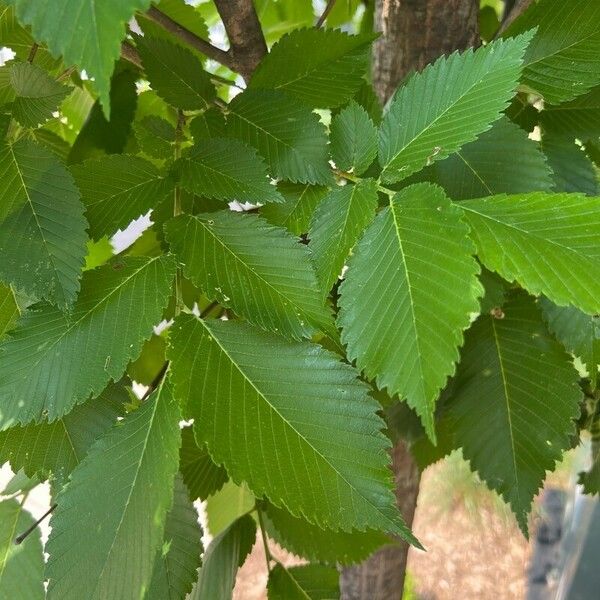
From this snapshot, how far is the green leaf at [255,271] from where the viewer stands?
10.0 inches

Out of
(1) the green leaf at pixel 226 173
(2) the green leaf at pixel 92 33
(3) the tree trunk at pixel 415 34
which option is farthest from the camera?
(3) the tree trunk at pixel 415 34

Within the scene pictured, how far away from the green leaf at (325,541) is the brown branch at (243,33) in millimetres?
253

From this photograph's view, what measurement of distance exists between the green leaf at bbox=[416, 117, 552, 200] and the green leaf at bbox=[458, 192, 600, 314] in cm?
6

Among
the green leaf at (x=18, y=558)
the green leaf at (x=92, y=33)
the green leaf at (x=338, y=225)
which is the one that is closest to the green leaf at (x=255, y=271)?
the green leaf at (x=338, y=225)

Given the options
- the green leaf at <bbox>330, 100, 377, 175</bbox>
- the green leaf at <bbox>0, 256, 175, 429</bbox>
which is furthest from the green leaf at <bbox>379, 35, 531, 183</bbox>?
the green leaf at <bbox>0, 256, 175, 429</bbox>

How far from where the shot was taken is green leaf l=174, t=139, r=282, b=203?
0.28 metres

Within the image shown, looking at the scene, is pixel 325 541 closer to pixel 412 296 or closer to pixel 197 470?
pixel 197 470

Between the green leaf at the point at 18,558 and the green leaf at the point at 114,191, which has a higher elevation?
the green leaf at the point at 114,191

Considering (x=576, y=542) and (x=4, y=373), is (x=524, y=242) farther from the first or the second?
(x=576, y=542)

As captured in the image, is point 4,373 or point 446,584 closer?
point 4,373

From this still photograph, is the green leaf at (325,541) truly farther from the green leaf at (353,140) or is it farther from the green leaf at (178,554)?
the green leaf at (353,140)

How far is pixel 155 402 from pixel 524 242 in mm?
153

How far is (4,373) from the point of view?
26cm

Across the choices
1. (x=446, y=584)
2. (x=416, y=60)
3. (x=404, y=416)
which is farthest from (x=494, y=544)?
(x=416, y=60)
